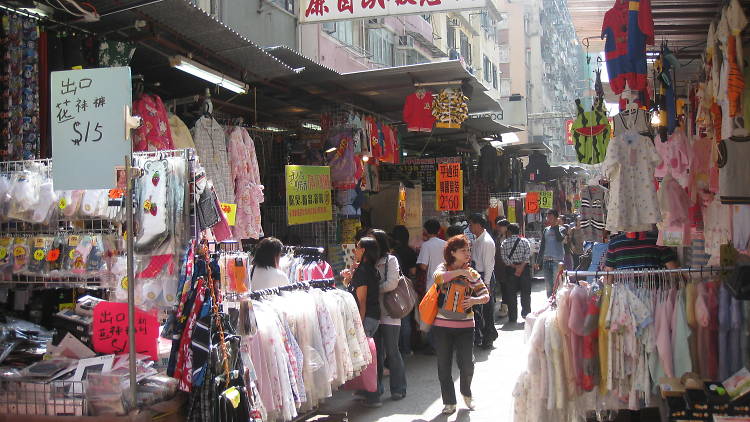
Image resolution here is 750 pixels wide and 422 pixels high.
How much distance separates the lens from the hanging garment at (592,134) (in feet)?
31.3

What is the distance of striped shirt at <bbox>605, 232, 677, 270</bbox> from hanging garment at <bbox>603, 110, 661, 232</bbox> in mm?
865

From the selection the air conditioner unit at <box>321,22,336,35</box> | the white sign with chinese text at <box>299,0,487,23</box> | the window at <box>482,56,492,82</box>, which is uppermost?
the window at <box>482,56,492,82</box>

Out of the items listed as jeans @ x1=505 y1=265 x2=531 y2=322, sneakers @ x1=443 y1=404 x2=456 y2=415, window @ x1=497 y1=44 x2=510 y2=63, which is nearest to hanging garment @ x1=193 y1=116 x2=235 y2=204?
sneakers @ x1=443 y1=404 x2=456 y2=415

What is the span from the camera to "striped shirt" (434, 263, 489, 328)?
23.5ft

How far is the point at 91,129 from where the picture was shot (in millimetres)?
4121

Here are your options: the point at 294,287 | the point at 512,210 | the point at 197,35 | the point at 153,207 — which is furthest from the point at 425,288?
the point at 512,210

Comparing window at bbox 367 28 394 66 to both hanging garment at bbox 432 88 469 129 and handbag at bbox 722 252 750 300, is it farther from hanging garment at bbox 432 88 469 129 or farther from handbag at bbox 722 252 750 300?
handbag at bbox 722 252 750 300

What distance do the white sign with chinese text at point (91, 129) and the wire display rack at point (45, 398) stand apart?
123cm

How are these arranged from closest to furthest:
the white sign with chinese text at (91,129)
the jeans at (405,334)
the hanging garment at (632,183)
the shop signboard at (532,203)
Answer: the white sign with chinese text at (91,129) → the hanging garment at (632,183) → the jeans at (405,334) → the shop signboard at (532,203)

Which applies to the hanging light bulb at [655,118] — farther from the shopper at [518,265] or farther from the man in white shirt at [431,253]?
the shopper at [518,265]

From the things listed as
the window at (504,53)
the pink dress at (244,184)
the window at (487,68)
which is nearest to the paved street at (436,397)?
the pink dress at (244,184)

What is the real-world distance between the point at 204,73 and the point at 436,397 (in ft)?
14.4

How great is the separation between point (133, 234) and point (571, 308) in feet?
10.1

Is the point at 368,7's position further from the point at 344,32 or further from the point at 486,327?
the point at 344,32
